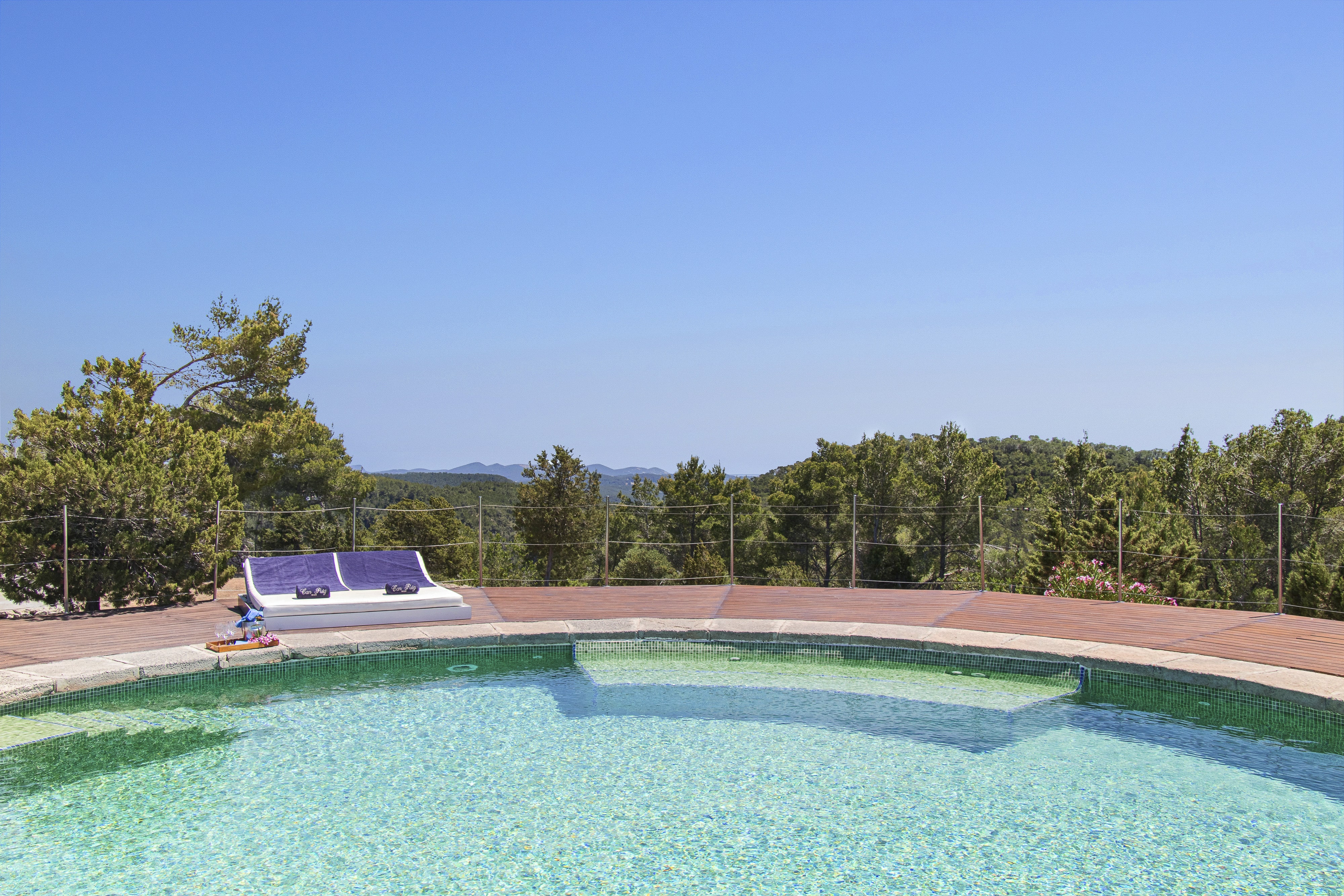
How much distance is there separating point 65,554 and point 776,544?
13.0 m

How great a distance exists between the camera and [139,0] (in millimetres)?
8773

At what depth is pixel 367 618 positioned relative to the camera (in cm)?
657

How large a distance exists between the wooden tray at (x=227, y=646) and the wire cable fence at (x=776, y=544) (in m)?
2.24

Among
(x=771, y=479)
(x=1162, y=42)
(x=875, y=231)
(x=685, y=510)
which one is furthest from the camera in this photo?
(x=771, y=479)

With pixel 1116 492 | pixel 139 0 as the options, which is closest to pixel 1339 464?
pixel 1116 492

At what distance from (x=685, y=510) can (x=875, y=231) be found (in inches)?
563

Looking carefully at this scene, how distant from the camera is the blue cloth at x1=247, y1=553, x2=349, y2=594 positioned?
280 inches

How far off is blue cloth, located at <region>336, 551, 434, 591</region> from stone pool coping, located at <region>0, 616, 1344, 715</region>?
1328 mm

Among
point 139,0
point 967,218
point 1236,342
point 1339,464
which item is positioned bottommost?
point 1339,464

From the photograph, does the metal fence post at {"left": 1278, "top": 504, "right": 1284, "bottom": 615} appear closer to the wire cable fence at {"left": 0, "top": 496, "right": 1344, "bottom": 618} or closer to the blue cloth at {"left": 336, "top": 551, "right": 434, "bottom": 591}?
the wire cable fence at {"left": 0, "top": 496, "right": 1344, "bottom": 618}

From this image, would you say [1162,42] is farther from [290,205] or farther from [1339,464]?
[1339,464]

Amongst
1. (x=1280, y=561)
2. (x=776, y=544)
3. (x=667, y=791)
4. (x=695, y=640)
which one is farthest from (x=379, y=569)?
(x=776, y=544)

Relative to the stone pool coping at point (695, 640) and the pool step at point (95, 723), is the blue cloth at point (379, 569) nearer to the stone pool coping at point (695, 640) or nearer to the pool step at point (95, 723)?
the stone pool coping at point (695, 640)

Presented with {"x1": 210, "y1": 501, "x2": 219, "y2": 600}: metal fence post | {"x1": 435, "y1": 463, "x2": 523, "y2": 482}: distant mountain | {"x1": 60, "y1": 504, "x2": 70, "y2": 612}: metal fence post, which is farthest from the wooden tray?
{"x1": 435, "y1": 463, "x2": 523, "y2": 482}: distant mountain
